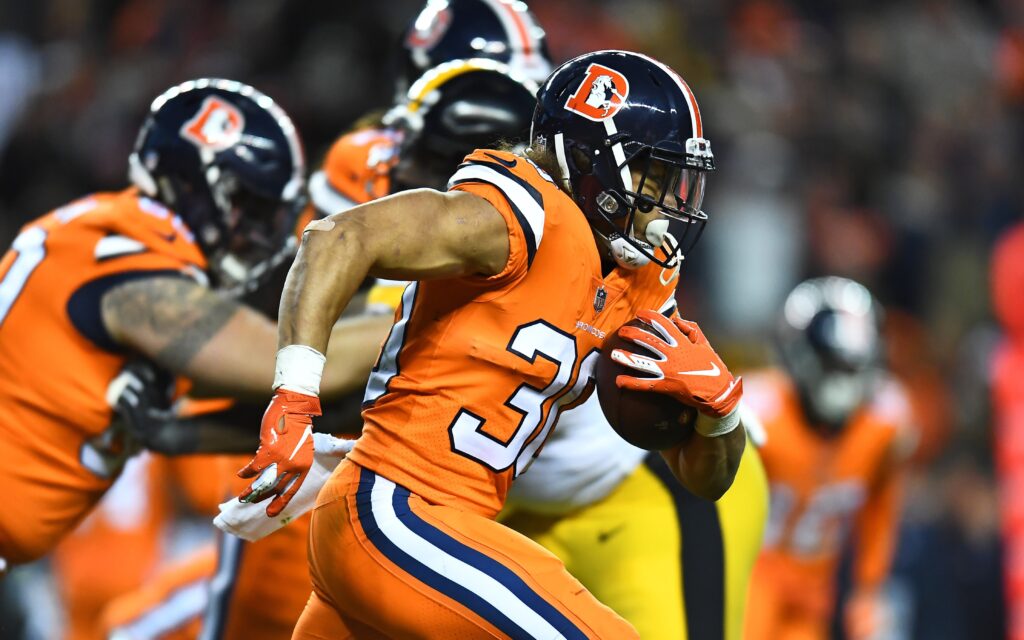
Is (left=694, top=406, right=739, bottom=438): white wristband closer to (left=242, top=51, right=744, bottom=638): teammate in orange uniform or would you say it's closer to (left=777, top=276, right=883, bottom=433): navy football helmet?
(left=242, top=51, right=744, bottom=638): teammate in orange uniform

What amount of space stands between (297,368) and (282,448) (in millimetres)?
154

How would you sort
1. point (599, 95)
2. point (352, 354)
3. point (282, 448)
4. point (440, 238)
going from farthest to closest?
point (352, 354) → point (599, 95) → point (440, 238) → point (282, 448)

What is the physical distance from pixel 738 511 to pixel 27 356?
192cm

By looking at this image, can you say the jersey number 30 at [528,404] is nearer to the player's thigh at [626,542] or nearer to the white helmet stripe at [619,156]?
the white helmet stripe at [619,156]

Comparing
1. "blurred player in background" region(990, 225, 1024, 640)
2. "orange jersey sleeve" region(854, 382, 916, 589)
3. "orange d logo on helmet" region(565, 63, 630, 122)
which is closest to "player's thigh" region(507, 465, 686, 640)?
"orange d logo on helmet" region(565, 63, 630, 122)

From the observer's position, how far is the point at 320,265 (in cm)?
293

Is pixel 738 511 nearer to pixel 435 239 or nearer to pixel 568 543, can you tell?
pixel 568 543

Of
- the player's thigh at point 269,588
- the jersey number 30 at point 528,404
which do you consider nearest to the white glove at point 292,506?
the jersey number 30 at point 528,404

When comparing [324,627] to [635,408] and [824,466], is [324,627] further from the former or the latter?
[824,466]

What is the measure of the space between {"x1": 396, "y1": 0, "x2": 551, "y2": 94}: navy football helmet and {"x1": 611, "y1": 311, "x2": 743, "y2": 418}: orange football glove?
76.4 inches

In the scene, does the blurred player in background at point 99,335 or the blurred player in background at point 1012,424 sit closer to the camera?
the blurred player in background at point 99,335

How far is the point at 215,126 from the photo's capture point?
14.8 ft

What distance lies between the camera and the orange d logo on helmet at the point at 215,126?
4.47 m

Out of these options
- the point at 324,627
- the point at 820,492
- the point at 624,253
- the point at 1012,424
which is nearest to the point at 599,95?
the point at 624,253
